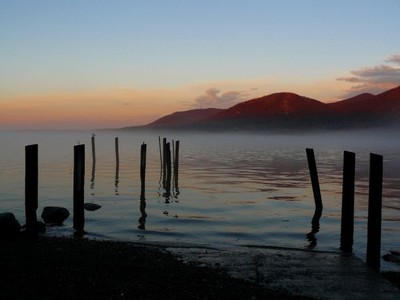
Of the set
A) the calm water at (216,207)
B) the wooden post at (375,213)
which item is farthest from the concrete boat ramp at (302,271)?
the calm water at (216,207)

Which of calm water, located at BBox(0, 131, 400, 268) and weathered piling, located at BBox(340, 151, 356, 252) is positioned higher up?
weathered piling, located at BBox(340, 151, 356, 252)

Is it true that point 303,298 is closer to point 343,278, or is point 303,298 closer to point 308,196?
point 343,278

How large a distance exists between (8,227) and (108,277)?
5.13m

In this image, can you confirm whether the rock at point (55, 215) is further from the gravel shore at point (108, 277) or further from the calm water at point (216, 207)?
the gravel shore at point (108, 277)

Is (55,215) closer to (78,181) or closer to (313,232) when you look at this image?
(78,181)

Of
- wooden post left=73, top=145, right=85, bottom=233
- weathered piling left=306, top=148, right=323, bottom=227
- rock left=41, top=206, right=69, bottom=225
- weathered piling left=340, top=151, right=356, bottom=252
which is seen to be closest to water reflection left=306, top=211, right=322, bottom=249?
weathered piling left=306, top=148, right=323, bottom=227

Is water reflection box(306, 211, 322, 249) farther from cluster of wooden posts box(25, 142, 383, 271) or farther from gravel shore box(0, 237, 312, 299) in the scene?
gravel shore box(0, 237, 312, 299)

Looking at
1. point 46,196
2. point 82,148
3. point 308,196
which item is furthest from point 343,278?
point 46,196

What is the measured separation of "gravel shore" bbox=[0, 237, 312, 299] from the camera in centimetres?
835

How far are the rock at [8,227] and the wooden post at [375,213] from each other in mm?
9146

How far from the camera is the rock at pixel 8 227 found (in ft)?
42.7

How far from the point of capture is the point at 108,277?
9289mm

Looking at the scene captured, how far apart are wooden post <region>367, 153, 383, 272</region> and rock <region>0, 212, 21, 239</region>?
9146mm

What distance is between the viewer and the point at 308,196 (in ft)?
94.4
